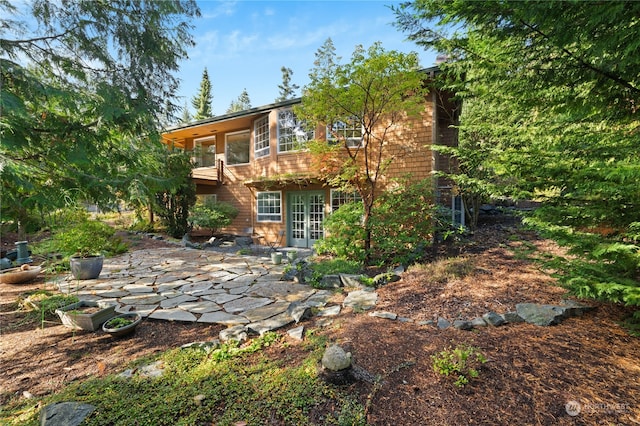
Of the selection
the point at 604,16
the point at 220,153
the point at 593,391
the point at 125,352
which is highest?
the point at 220,153

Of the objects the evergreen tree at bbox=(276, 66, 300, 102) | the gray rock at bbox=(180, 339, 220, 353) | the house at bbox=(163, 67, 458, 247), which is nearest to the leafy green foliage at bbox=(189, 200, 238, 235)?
the house at bbox=(163, 67, 458, 247)

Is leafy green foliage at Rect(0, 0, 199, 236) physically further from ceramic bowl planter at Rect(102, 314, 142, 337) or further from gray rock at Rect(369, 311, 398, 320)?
gray rock at Rect(369, 311, 398, 320)

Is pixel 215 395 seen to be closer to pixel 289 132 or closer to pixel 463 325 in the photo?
pixel 463 325

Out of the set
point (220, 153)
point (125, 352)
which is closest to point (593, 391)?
point (125, 352)

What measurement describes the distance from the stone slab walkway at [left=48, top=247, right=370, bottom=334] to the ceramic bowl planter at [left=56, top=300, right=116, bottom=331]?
0.93 feet

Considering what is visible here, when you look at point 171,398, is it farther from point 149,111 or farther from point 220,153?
point 220,153

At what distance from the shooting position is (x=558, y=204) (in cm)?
260

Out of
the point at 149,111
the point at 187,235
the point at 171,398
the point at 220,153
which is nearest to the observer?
the point at 171,398

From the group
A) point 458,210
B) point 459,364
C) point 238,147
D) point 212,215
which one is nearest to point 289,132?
point 238,147

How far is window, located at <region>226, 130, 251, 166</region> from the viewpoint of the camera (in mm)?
11609

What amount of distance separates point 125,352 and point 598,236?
480 cm

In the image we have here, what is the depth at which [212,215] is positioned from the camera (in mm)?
10250

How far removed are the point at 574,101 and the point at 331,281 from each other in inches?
163

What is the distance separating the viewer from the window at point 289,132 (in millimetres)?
9094
